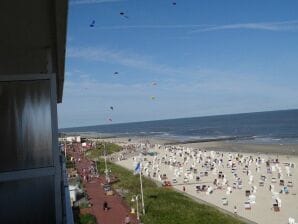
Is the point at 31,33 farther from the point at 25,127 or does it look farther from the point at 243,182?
the point at 243,182

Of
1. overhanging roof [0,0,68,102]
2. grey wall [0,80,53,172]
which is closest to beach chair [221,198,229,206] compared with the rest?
overhanging roof [0,0,68,102]

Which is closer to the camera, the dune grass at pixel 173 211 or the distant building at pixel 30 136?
the distant building at pixel 30 136

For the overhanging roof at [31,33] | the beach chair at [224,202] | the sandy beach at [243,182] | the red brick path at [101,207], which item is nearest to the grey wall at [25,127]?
the overhanging roof at [31,33]

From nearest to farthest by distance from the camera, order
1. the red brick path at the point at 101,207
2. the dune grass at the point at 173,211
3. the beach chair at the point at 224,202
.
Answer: the dune grass at the point at 173,211, the red brick path at the point at 101,207, the beach chair at the point at 224,202

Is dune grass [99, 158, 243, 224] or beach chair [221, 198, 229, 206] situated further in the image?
beach chair [221, 198, 229, 206]

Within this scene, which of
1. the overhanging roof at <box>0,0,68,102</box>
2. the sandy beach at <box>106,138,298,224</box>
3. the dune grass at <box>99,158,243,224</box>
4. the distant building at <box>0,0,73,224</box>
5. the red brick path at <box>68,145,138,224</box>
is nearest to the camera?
the overhanging roof at <box>0,0,68,102</box>

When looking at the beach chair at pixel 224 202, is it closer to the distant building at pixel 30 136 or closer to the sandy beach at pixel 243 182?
the sandy beach at pixel 243 182

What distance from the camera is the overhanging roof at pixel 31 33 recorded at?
2.93m

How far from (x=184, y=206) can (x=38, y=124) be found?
21.2m

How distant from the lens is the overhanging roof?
2.93m

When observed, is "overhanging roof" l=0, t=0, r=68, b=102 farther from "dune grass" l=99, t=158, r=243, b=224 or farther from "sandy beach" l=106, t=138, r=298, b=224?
"sandy beach" l=106, t=138, r=298, b=224

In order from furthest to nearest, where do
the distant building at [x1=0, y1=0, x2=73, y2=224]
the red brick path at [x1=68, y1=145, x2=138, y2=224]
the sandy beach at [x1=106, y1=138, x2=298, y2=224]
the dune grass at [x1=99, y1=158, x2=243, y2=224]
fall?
the sandy beach at [x1=106, y1=138, x2=298, y2=224] → the red brick path at [x1=68, y1=145, x2=138, y2=224] → the dune grass at [x1=99, y1=158, x2=243, y2=224] → the distant building at [x1=0, y1=0, x2=73, y2=224]

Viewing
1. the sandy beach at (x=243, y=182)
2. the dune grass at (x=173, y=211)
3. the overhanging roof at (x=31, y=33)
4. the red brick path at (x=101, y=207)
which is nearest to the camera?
the overhanging roof at (x=31, y=33)

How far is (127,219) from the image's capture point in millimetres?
20828
